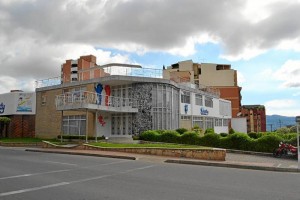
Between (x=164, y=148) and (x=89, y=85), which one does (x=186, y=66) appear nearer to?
(x=89, y=85)

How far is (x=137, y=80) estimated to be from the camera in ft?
106

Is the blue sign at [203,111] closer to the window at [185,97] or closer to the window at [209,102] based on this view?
the window at [209,102]

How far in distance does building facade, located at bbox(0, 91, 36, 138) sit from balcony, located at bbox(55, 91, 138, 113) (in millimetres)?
10118

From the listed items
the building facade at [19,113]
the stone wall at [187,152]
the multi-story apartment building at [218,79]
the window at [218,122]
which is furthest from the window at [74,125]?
the multi-story apartment building at [218,79]

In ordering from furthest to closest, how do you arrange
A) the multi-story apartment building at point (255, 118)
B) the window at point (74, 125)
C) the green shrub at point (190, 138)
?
the multi-story apartment building at point (255, 118), the window at point (74, 125), the green shrub at point (190, 138)

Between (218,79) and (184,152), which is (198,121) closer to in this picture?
(184,152)

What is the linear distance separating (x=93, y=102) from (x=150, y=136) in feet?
20.2

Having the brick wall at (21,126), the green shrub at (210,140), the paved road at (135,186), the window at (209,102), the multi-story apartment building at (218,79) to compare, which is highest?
the multi-story apartment building at (218,79)

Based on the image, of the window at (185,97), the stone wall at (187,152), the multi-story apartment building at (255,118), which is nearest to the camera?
the stone wall at (187,152)

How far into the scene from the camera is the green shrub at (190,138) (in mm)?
26781

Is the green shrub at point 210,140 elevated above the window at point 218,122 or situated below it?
A: below

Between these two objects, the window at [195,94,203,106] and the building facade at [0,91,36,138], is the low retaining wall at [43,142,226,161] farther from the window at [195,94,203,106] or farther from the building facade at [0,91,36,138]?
the window at [195,94,203,106]

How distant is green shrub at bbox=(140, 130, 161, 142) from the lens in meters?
28.8

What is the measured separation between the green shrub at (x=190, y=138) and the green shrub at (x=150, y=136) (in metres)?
2.28
